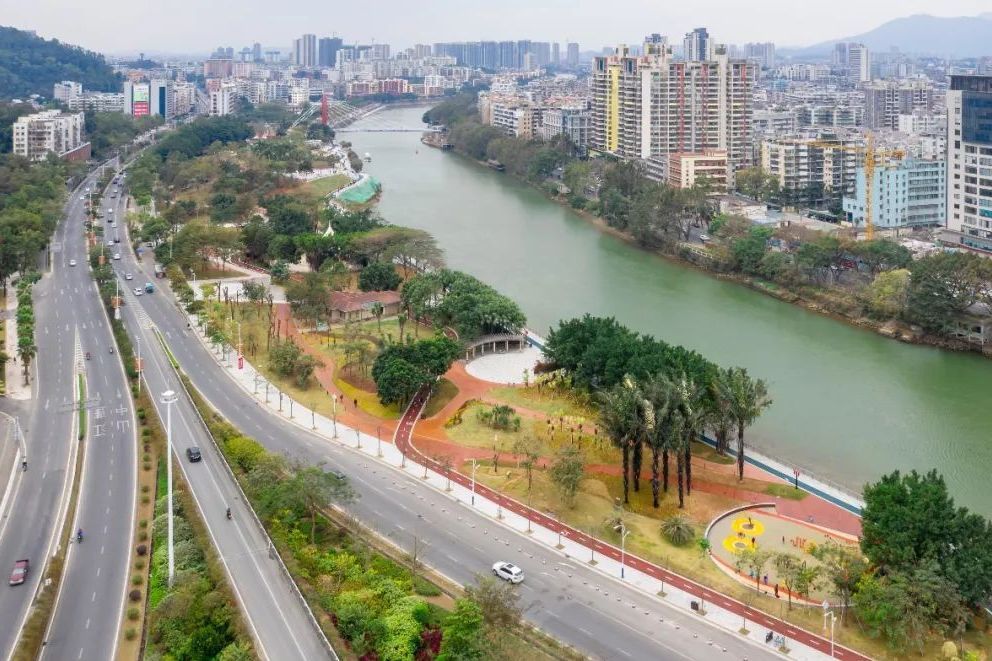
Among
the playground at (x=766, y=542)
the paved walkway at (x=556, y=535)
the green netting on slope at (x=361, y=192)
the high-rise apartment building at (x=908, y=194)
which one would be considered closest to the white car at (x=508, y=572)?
the paved walkway at (x=556, y=535)

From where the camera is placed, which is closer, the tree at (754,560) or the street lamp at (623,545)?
the tree at (754,560)

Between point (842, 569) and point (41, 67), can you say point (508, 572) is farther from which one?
point (41, 67)

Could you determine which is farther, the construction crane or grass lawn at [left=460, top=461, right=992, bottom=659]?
the construction crane

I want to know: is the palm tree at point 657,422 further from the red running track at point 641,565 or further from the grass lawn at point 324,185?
the grass lawn at point 324,185

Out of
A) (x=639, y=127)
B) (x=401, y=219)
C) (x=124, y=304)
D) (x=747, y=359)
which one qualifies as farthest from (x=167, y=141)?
(x=747, y=359)

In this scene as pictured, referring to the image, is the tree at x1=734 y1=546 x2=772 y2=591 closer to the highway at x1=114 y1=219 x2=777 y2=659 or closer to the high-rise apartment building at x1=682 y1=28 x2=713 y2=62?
the highway at x1=114 y1=219 x2=777 y2=659

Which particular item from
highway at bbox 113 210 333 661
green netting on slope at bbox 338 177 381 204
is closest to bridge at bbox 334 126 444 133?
green netting on slope at bbox 338 177 381 204

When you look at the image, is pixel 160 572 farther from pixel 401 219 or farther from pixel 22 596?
pixel 401 219
